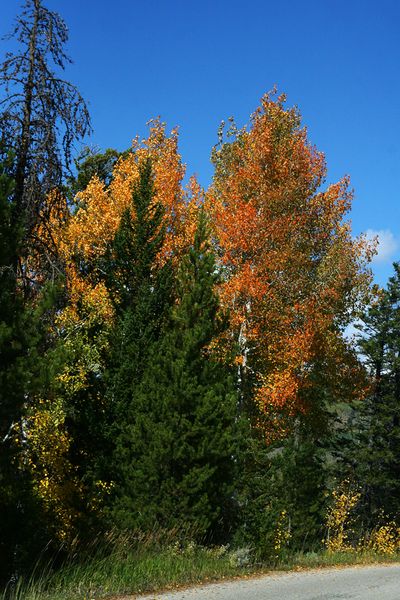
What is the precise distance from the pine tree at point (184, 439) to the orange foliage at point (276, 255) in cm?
386

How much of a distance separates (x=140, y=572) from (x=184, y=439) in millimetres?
4164

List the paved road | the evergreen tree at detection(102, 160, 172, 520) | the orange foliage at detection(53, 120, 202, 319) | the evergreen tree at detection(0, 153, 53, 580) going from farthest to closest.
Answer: the orange foliage at detection(53, 120, 202, 319)
the evergreen tree at detection(102, 160, 172, 520)
the paved road
the evergreen tree at detection(0, 153, 53, 580)

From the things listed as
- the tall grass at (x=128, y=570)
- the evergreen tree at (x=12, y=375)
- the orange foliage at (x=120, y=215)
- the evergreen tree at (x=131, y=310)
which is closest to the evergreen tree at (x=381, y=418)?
the orange foliage at (x=120, y=215)

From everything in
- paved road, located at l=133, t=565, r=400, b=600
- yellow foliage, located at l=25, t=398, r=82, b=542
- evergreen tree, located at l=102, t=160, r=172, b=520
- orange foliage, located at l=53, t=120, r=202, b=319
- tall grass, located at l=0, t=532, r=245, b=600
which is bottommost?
paved road, located at l=133, t=565, r=400, b=600

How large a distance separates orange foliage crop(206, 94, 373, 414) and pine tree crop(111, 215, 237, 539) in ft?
12.7

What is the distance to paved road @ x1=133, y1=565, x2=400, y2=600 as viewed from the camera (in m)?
9.24

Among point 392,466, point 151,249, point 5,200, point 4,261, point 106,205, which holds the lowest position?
point 392,466

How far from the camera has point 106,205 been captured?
77.0 ft

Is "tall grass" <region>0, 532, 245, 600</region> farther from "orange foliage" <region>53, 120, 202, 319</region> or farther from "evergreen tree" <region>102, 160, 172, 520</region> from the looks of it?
"orange foliage" <region>53, 120, 202, 319</region>

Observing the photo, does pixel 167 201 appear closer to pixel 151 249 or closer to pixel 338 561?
pixel 151 249

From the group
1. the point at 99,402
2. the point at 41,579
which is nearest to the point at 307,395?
the point at 99,402

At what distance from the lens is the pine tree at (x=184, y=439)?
13.8 meters

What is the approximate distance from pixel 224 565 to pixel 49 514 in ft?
15.8

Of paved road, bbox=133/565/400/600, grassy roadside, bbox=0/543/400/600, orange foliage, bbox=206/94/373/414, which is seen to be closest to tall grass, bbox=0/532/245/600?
grassy roadside, bbox=0/543/400/600
